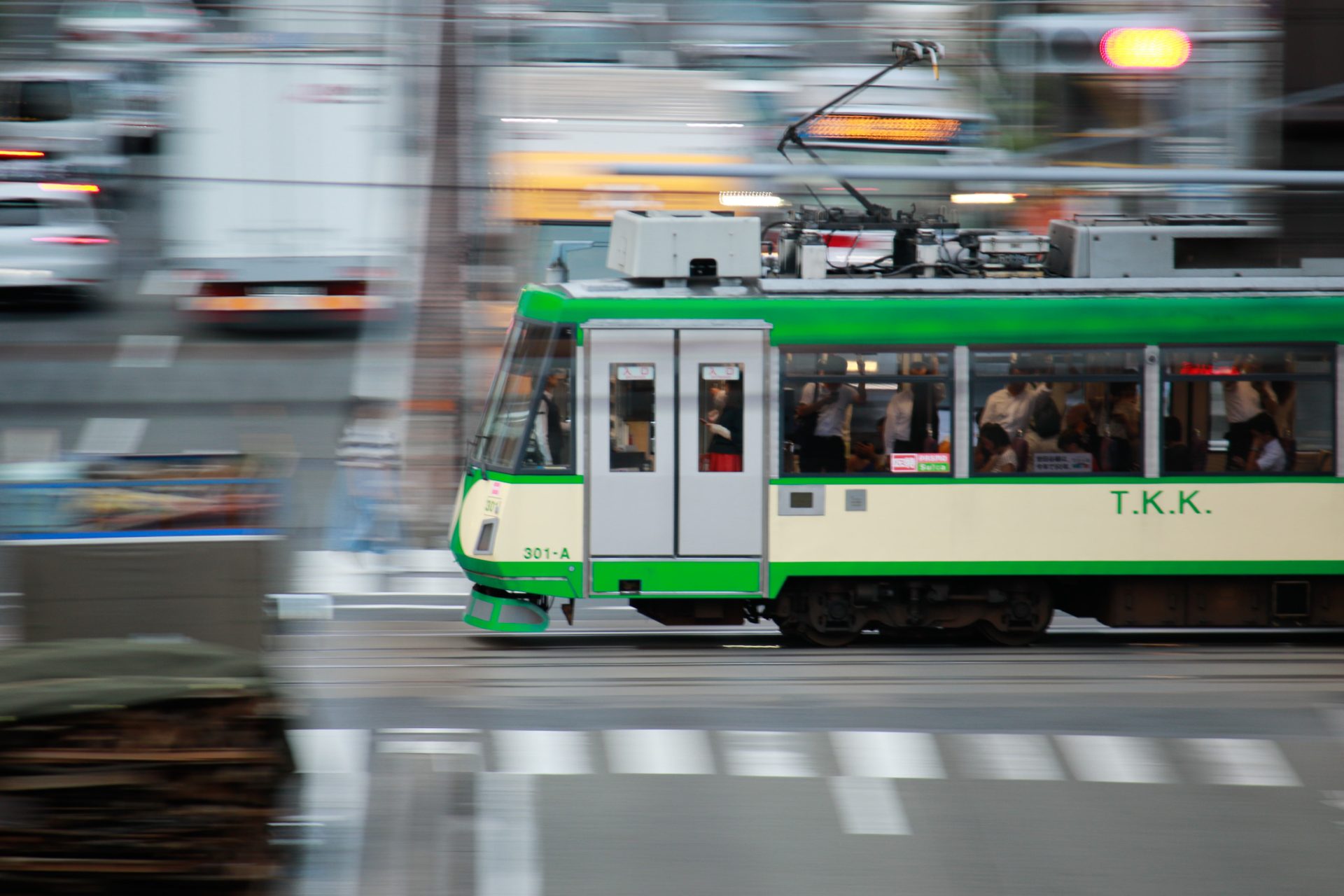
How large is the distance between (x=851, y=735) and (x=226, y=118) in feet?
41.1

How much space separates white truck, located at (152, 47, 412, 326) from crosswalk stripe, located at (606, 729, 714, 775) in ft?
33.7

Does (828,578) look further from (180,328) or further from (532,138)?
(180,328)

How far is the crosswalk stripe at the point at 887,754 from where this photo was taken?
938 cm

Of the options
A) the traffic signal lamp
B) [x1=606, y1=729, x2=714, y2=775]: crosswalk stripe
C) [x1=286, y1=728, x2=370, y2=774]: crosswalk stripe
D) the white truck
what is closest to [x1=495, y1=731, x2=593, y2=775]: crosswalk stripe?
[x1=606, y1=729, x2=714, y2=775]: crosswalk stripe

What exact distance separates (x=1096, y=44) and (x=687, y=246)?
664 inches

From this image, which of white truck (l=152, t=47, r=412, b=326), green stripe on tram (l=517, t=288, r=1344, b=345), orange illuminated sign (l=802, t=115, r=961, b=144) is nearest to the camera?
green stripe on tram (l=517, t=288, r=1344, b=345)

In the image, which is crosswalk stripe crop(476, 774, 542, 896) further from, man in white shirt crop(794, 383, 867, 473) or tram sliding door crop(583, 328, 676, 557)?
man in white shirt crop(794, 383, 867, 473)

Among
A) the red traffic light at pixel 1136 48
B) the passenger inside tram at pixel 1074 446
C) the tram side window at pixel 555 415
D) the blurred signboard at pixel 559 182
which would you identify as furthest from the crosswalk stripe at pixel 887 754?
the red traffic light at pixel 1136 48

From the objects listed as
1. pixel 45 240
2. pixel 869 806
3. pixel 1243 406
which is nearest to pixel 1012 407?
pixel 1243 406

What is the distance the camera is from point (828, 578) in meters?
12.6

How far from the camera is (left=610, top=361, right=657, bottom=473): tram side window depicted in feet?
40.7

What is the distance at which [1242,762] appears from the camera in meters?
9.73

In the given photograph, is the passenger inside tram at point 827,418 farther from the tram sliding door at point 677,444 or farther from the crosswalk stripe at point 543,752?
the crosswalk stripe at point 543,752

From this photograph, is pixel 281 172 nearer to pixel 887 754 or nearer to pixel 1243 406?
pixel 1243 406
